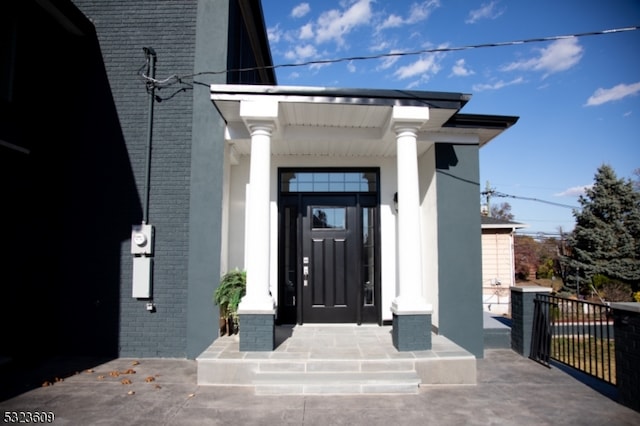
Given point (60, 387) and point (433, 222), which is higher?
point (433, 222)

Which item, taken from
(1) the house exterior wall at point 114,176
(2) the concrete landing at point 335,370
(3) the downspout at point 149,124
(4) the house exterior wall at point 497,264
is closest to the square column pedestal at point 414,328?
(2) the concrete landing at point 335,370

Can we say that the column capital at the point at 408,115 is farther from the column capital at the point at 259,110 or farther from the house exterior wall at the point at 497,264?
the house exterior wall at the point at 497,264

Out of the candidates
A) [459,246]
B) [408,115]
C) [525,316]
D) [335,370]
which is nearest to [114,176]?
[335,370]

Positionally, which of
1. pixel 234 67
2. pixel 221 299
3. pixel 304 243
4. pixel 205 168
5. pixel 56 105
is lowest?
pixel 221 299

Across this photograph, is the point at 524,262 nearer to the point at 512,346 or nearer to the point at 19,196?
the point at 512,346

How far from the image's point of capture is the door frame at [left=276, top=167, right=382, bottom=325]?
227 inches

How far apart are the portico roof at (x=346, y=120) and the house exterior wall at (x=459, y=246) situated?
358mm

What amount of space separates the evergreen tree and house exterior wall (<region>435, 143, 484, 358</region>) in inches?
459

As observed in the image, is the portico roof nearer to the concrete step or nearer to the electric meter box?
the electric meter box

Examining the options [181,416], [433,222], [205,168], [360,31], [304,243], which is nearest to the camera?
[181,416]

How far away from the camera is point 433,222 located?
17.8ft

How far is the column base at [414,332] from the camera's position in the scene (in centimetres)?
420

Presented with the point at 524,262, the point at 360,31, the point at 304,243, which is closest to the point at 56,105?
the point at 304,243

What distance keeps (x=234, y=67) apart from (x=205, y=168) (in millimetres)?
1945
